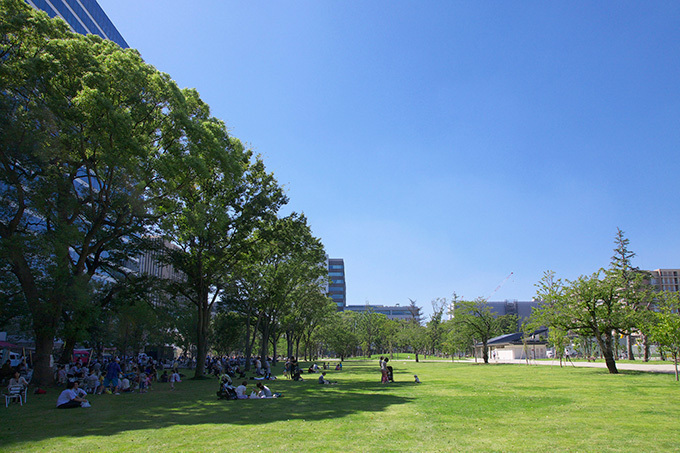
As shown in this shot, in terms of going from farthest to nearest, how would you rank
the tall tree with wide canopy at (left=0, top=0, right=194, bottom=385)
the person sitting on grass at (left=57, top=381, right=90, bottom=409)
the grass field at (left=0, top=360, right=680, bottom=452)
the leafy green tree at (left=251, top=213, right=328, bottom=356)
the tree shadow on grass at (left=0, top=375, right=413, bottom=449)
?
the leafy green tree at (left=251, top=213, right=328, bottom=356) < the tall tree with wide canopy at (left=0, top=0, right=194, bottom=385) < the person sitting on grass at (left=57, top=381, right=90, bottom=409) < the tree shadow on grass at (left=0, top=375, right=413, bottom=449) < the grass field at (left=0, top=360, right=680, bottom=452)

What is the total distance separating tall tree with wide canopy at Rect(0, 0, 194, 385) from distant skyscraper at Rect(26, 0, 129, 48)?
3953 cm

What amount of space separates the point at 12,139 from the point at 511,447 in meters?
21.5

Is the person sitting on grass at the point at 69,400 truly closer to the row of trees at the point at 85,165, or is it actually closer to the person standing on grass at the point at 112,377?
the row of trees at the point at 85,165

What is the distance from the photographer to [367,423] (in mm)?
11016

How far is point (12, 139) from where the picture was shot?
18.5 m

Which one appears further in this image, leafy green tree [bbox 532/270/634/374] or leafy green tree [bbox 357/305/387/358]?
leafy green tree [bbox 357/305/387/358]

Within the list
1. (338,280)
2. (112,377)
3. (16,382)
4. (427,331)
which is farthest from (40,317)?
(338,280)

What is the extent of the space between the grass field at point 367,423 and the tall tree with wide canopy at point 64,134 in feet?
20.5

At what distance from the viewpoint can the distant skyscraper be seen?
2082 inches

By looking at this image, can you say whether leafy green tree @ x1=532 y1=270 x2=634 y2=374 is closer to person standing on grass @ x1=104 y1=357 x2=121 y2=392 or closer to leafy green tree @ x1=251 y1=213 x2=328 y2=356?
leafy green tree @ x1=251 y1=213 x2=328 y2=356

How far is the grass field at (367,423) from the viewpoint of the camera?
8695 mm

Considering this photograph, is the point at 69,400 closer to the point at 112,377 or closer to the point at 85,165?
the point at 112,377

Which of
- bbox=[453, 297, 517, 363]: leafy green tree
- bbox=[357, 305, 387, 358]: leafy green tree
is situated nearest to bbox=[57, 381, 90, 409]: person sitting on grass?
bbox=[453, 297, 517, 363]: leafy green tree

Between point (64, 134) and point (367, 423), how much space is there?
17697mm
